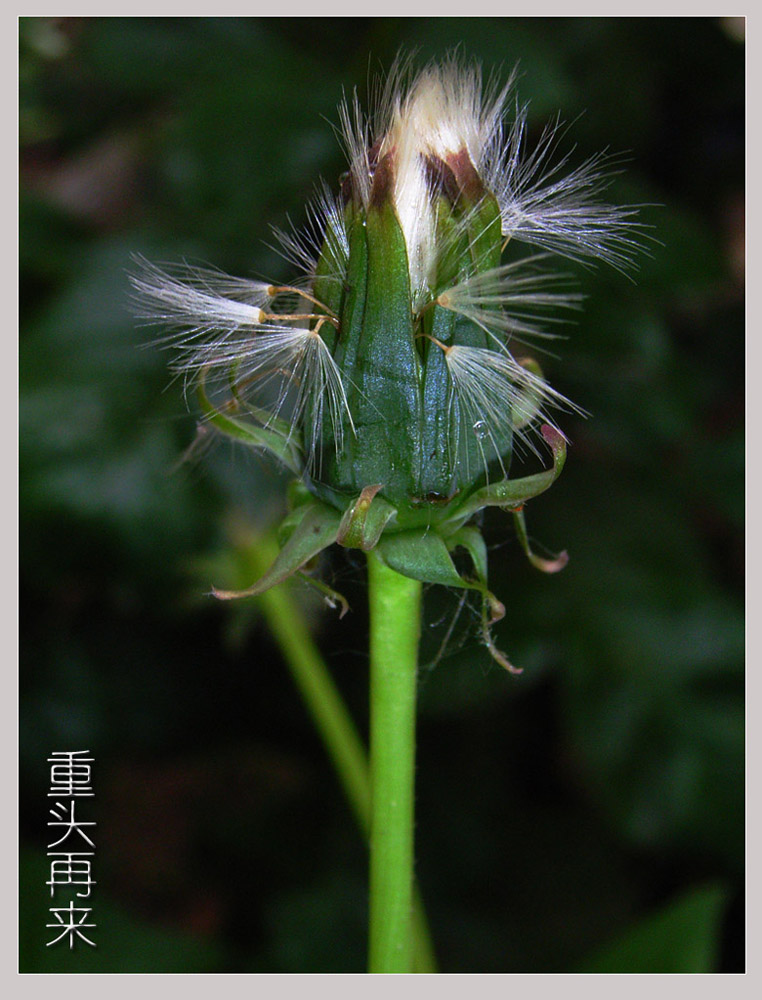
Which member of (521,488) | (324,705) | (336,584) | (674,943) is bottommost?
(674,943)

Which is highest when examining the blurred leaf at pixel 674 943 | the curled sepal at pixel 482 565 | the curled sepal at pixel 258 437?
the curled sepal at pixel 258 437

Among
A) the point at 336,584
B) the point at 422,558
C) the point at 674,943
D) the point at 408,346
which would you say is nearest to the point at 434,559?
the point at 422,558

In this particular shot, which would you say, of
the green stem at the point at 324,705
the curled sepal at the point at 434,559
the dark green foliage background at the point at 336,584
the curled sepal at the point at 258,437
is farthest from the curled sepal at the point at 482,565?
the dark green foliage background at the point at 336,584

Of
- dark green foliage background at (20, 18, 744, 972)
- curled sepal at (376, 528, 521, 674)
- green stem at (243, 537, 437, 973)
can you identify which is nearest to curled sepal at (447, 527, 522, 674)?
curled sepal at (376, 528, 521, 674)

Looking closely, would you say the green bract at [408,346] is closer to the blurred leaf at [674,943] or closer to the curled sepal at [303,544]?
the curled sepal at [303,544]

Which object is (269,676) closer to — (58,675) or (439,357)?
(58,675)

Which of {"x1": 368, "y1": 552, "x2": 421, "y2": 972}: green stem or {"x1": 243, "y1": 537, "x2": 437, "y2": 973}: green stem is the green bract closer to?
{"x1": 368, "y1": 552, "x2": 421, "y2": 972}: green stem

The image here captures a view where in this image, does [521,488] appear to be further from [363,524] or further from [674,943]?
[674,943]
